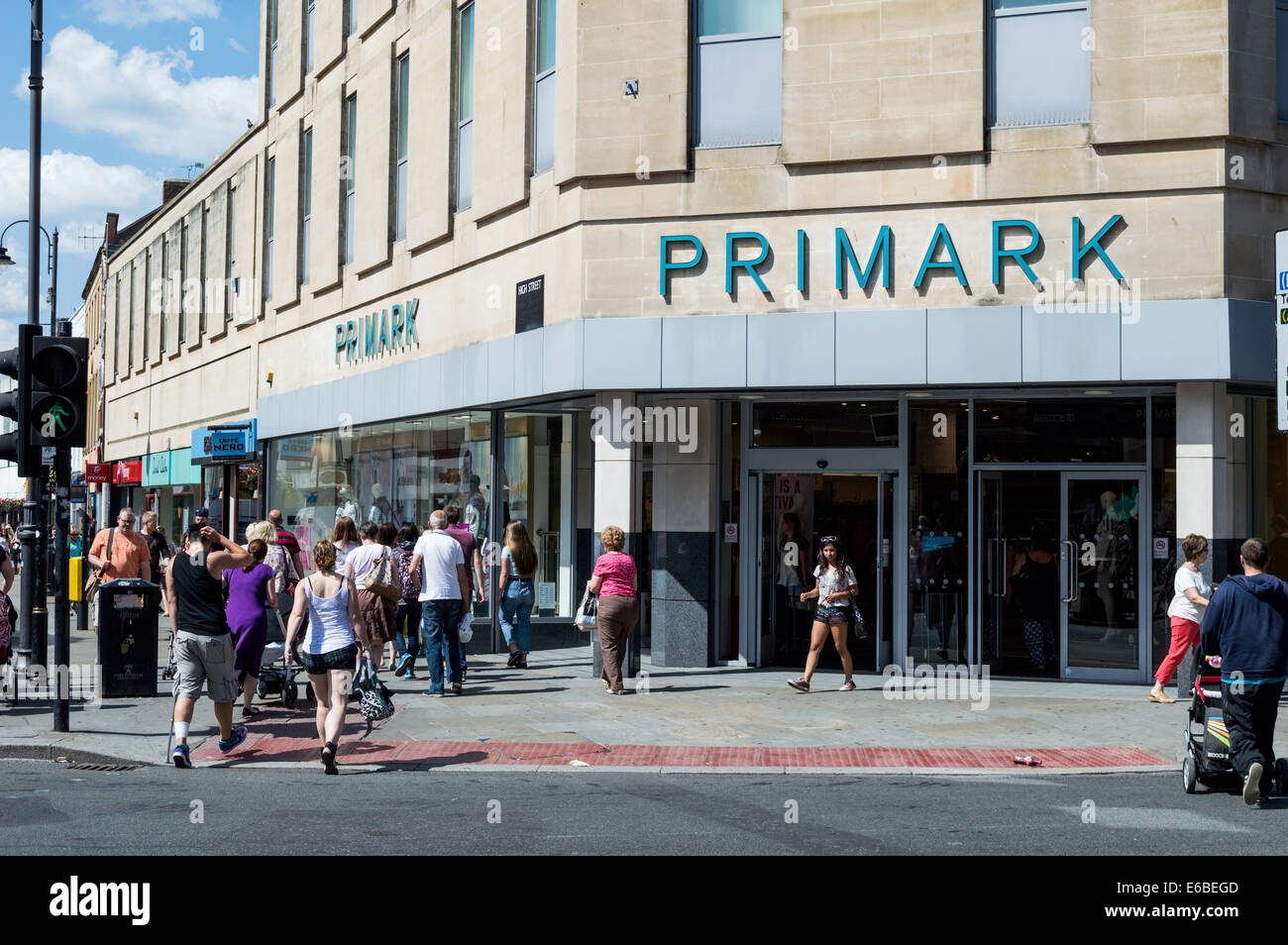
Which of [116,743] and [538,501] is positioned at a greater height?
[538,501]

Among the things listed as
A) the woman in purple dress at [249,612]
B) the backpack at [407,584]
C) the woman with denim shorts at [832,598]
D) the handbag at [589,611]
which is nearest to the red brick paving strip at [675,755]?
the woman in purple dress at [249,612]

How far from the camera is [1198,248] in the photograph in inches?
553

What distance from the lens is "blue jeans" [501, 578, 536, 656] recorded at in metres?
16.9

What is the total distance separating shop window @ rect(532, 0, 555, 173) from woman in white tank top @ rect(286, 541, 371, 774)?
26.5 ft

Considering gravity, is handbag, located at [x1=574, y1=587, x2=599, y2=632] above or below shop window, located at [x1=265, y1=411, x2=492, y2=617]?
below

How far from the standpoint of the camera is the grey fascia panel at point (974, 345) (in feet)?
47.6

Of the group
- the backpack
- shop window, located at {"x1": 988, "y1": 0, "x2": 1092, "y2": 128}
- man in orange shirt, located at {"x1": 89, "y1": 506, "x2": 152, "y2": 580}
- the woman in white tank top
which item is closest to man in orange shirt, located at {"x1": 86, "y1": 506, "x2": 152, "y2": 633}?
man in orange shirt, located at {"x1": 89, "y1": 506, "x2": 152, "y2": 580}

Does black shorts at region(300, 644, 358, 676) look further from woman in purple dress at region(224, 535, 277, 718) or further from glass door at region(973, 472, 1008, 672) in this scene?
glass door at region(973, 472, 1008, 672)

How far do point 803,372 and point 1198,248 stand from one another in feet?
13.7

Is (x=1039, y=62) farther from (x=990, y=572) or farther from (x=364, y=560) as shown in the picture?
(x=364, y=560)

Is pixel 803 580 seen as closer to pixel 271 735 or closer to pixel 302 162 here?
pixel 271 735

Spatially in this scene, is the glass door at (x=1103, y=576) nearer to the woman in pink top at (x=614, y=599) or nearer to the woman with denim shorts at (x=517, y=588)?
the woman in pink top at (x=614, y=599)

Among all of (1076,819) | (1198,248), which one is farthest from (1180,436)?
(1076,819)
